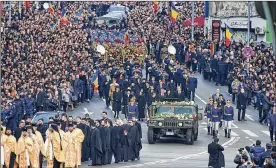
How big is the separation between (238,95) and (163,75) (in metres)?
5.22

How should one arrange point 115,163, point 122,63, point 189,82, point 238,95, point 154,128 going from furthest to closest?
point 122,63 < point 189,82 < point 238,95 < point 154,128 < point 115,163

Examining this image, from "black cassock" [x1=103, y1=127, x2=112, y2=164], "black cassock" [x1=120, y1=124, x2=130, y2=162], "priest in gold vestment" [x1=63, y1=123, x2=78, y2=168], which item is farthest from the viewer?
"black cassock" [x1=120, y1=124, x2=130, y2=162]

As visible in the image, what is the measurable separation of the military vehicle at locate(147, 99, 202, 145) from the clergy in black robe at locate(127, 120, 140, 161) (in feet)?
11.5

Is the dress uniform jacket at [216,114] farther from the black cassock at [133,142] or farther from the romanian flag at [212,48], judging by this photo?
the romanian flag at [212,48]

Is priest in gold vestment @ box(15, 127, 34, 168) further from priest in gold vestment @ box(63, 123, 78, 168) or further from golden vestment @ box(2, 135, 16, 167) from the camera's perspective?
priest in gold vestment @ box(63, 123, 78, 168)

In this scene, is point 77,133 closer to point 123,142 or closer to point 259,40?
point 123,142

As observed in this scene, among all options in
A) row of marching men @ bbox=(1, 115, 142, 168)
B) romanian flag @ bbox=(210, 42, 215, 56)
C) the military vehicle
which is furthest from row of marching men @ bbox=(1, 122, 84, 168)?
romanian flag @ bbox=(210, 42, 215, 56)

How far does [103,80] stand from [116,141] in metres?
16.9

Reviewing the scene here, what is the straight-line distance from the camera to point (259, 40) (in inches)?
2522

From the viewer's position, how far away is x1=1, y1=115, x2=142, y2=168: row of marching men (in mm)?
25562

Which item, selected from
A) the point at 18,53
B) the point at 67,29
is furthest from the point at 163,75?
the point at 67,29

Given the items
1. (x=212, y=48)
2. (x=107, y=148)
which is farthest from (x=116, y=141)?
(x=212, y=48)

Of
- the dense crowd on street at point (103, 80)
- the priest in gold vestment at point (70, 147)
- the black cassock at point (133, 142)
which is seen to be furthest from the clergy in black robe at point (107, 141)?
the priest in gold vestment at point (70, 147)

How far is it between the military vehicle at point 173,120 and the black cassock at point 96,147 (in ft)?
16.1
